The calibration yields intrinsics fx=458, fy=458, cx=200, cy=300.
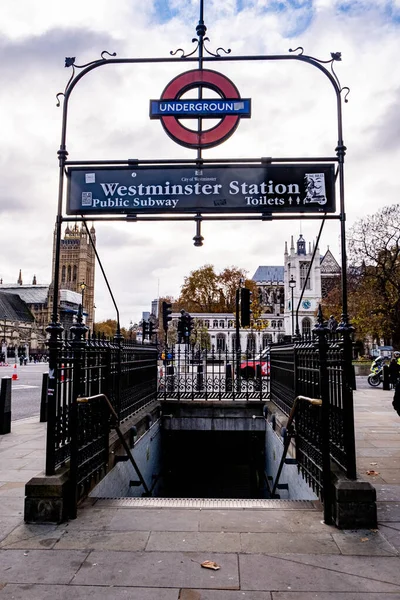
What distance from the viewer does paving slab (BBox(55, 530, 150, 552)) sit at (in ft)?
11.6

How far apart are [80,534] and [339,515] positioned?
7.20 feet

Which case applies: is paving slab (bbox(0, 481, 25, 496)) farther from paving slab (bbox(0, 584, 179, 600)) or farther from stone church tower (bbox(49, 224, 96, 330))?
stone church tower (bbox(49, 224, 96, 330))

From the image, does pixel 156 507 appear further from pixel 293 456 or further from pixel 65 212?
pixel 65 212

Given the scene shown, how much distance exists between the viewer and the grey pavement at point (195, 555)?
288 cm

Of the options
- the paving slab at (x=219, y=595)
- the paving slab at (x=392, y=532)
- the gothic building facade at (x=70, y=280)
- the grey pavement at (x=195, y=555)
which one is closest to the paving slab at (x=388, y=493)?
the grey pavement at (x=195, y=555)

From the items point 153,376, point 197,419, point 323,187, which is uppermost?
point 323,187

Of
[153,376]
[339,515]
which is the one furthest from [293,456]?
[153,376]

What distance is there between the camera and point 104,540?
12.0 ft

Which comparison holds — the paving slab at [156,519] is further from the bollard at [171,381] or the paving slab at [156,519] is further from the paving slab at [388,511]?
the bollard at [171,381]

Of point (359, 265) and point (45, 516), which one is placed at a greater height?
point (359, 265)

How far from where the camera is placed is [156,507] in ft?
14.7

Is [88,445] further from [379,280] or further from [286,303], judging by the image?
[286,303]

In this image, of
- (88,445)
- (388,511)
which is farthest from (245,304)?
(388,511)

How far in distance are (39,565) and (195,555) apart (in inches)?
43.7
